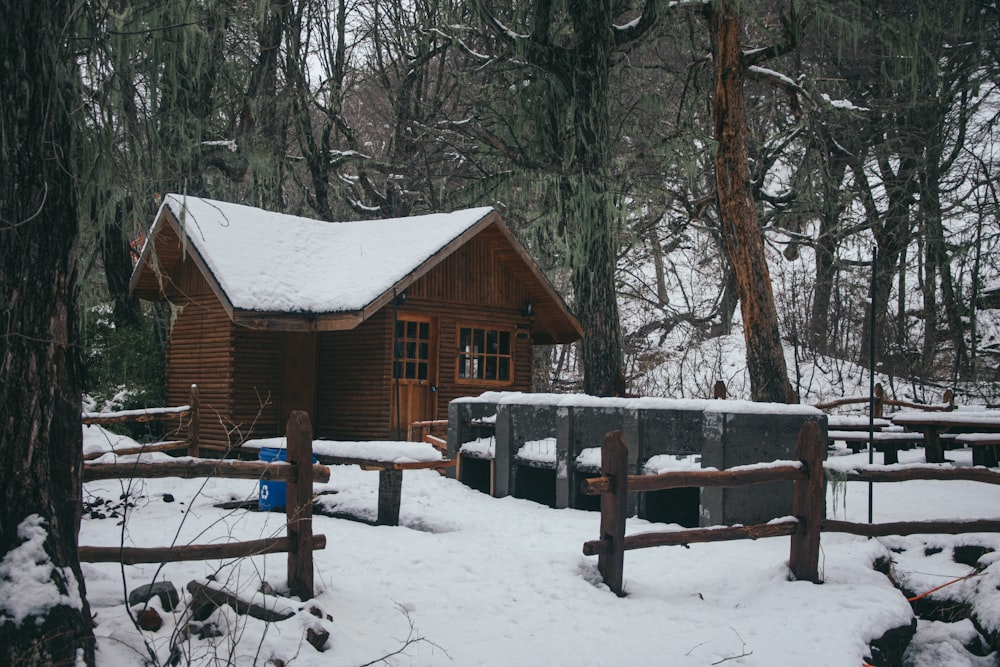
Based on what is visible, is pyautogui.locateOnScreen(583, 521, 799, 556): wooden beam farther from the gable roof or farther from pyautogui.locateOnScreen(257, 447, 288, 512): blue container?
the gable roof

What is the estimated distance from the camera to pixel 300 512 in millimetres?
6125

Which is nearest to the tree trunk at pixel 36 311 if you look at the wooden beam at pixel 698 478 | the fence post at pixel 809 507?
the wooden beam at pixel 698 478

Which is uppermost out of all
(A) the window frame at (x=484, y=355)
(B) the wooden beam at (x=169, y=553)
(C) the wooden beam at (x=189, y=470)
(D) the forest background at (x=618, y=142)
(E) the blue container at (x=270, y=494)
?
(D) the forest background at (x=618, y=142)

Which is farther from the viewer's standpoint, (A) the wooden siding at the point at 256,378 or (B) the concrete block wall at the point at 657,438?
(A) the wooden siding at the point at 256,378

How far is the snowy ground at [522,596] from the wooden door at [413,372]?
669cm

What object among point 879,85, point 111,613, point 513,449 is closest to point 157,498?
point 513,449

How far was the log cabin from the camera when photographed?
15.9 m

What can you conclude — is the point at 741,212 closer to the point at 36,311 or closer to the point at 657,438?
the point at 657,438

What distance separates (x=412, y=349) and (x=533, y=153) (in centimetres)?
448

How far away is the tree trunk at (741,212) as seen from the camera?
46.7 ft

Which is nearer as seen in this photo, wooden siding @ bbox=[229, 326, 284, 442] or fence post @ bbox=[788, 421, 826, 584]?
fence post @ bbox=[788, 421, 826, 584]

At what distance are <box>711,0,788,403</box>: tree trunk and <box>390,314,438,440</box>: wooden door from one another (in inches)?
239

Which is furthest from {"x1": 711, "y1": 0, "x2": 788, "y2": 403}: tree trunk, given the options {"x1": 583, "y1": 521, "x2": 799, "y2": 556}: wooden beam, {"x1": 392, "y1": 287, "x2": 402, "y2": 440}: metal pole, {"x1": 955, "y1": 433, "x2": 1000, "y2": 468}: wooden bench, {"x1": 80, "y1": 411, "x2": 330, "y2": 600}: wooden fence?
{"x1": 80, "y1": 411, "x2": 330, "y2": 600}: wooden fence

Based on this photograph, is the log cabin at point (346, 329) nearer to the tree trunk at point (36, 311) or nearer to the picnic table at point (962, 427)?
the picnic table at point (962, 427)
